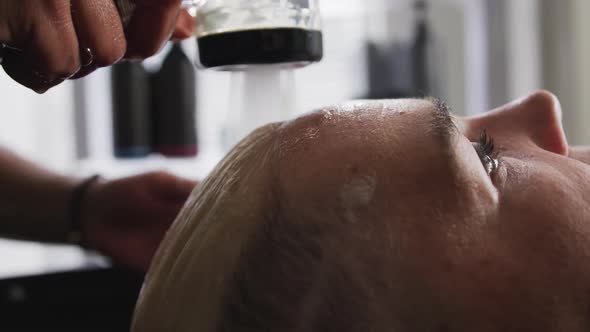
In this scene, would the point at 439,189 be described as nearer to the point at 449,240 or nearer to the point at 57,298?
the point at 449,240

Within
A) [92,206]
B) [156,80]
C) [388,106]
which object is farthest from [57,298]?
[388,106]

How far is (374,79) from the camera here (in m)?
2.54

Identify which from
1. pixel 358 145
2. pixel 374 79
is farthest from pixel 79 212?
pixel 374 79

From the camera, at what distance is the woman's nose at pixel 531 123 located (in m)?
0.71

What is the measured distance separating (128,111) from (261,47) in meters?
1.58

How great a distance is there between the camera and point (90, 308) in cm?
175

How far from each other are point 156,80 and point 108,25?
1703 millimetres

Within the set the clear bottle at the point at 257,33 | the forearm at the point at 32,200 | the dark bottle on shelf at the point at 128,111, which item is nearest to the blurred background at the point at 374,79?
the dark bottle on shelf at the point at 128,111

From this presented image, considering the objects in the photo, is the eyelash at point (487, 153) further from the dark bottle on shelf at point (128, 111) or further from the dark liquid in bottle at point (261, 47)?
the dark bottle on shelf at point (128, 111)

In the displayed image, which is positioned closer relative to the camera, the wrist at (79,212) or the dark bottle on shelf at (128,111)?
the wrist at (79,212)

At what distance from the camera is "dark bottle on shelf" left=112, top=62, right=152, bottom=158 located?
2232mm

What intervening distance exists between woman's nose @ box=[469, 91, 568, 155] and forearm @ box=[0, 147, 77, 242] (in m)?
0.85

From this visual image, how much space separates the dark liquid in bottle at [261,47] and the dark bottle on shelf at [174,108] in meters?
1.50

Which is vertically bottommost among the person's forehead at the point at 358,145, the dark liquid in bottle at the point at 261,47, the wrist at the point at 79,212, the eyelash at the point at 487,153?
the wrist at the point at 79,212
